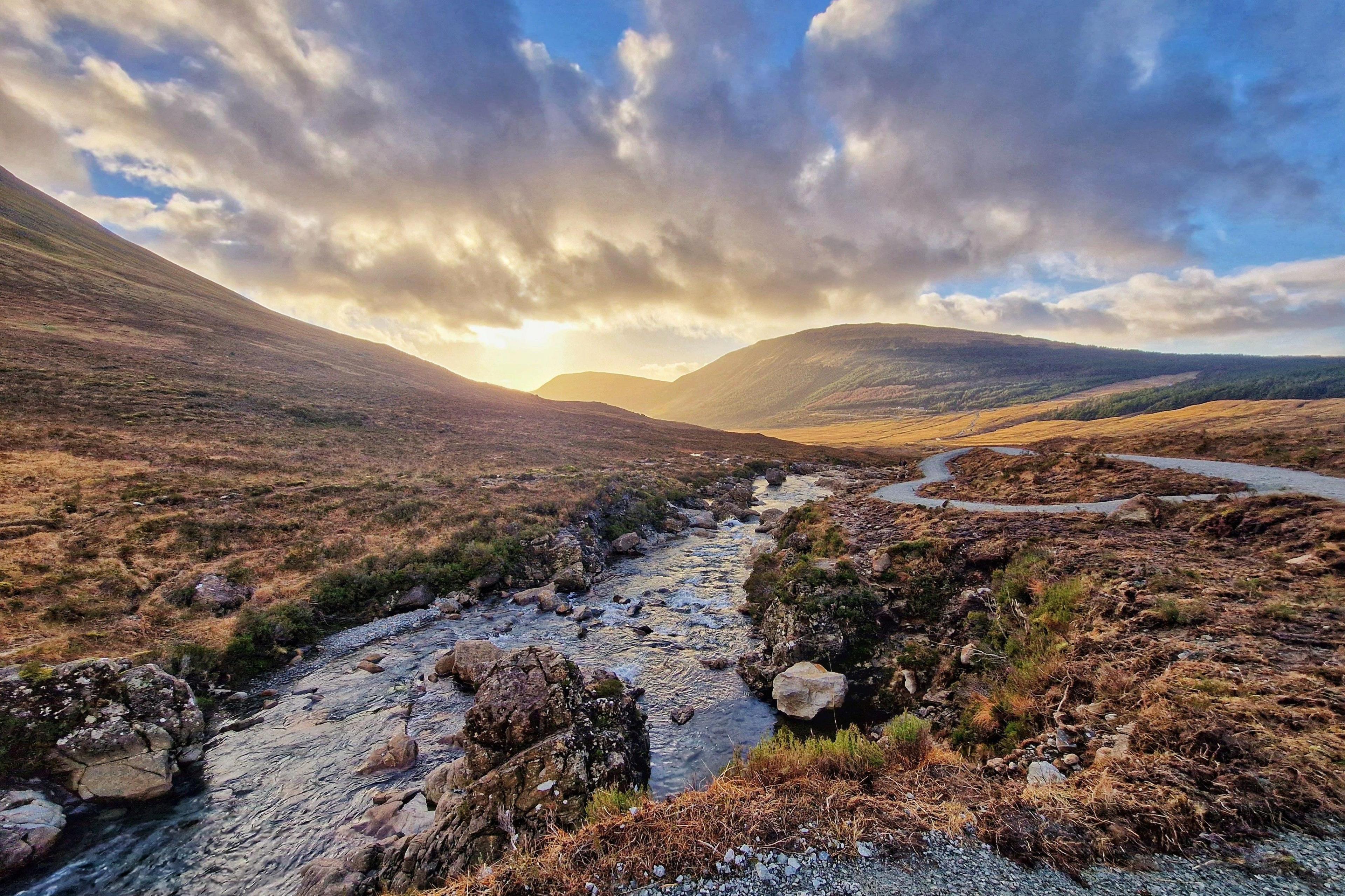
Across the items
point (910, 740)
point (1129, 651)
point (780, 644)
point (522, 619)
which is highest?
point (1129, 651)

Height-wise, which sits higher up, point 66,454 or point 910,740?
point 66,454

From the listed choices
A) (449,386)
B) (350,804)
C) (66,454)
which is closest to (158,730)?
(350,804)

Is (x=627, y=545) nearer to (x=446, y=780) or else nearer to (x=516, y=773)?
(x=446, y=780)

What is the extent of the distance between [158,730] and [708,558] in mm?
19070

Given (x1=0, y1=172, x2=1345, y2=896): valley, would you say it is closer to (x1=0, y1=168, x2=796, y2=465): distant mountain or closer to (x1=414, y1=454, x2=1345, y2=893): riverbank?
(x1=414, y1=454, x2=1345, y2=893): riverbank

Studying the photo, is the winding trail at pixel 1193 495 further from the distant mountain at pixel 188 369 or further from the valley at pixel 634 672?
the distant mountain at pixel 188 369

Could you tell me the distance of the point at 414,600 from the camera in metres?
17.3

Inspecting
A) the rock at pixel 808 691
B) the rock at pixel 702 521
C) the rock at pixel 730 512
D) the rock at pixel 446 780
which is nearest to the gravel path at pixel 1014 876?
the rock at pixel 446 780

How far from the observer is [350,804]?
8.68 metres

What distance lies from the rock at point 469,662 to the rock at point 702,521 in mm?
18305

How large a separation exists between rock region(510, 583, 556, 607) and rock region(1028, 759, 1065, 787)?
15261mm

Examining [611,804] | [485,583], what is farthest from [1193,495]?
[485,583]

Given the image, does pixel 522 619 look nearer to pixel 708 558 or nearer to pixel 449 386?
pixel 708 558

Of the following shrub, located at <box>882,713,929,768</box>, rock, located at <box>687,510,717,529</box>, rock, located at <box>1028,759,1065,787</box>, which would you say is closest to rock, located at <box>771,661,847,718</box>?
shrub, located at <box>882,713,929,768</box>
